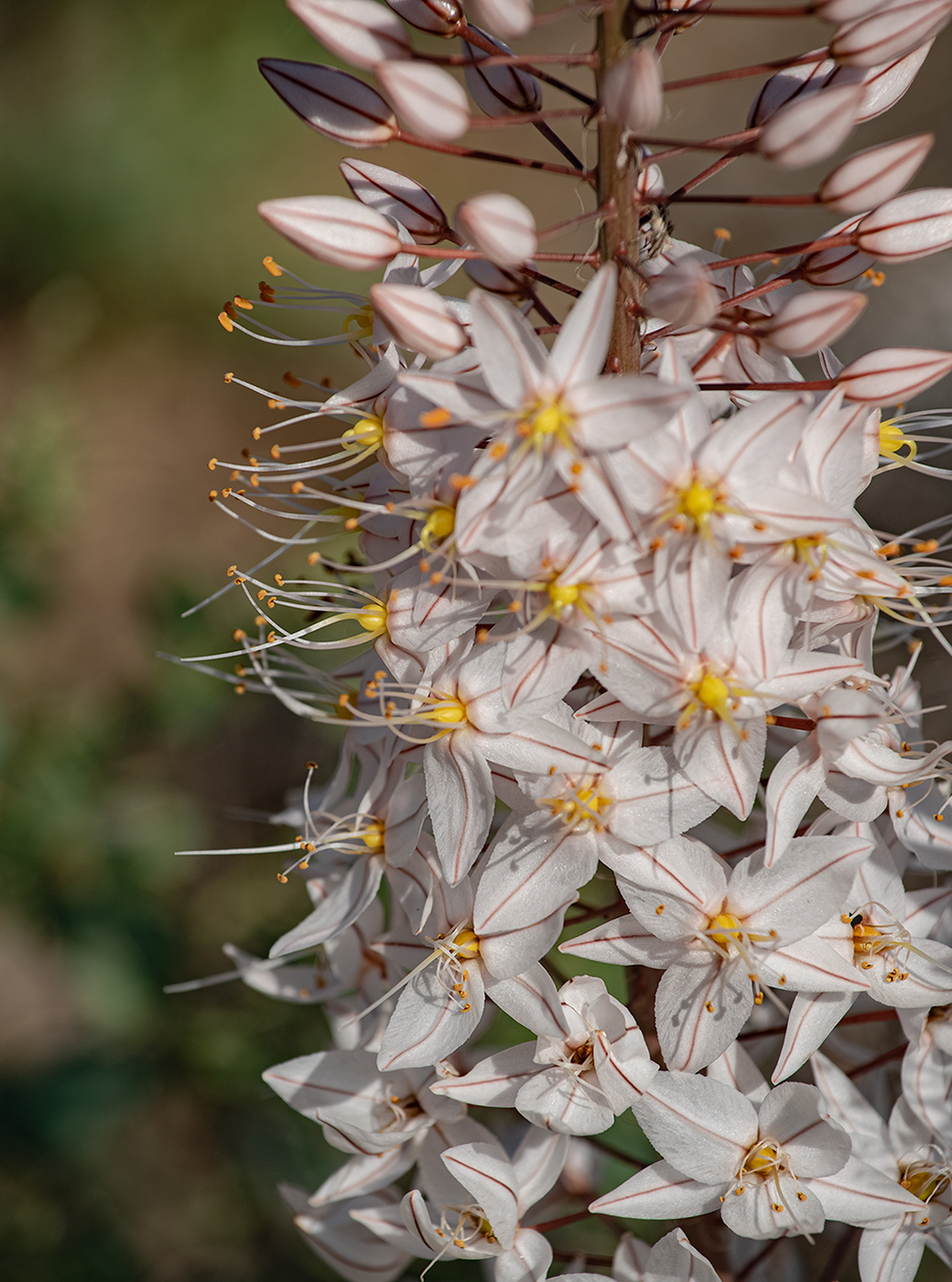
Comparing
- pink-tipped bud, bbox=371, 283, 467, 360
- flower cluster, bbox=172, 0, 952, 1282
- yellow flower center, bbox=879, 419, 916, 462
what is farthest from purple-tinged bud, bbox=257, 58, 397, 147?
yellow flower center, bbox=879, 419, 916, 462

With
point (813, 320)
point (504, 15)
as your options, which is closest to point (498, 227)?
point (504, 15)

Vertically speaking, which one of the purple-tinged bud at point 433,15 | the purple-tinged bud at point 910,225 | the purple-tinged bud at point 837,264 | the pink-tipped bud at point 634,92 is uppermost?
the purple-tinged bud at point 433,15

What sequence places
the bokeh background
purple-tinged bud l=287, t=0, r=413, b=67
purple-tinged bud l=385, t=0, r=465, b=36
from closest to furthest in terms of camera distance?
purple-tinged bud l=287, t=0, r=413, b=67 < purple-tinged bud l=385, t=0, r=465, b=36 < the bokeh background

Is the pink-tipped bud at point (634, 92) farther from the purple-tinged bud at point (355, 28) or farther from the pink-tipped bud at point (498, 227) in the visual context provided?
the purple-tinged bud at point (355, 28)

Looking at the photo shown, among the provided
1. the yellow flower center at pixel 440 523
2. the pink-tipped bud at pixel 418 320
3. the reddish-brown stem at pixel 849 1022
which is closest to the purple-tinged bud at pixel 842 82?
the pink-tipped bud at pixel 418 320

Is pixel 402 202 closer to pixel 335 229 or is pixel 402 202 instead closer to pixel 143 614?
pixel 335 229

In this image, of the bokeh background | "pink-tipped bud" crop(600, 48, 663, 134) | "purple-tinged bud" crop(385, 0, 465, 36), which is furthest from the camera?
the bokeh background

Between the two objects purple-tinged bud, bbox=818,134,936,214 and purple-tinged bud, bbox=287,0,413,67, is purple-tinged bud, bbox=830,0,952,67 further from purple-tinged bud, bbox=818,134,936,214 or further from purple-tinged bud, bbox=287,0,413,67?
purple-tinged bud, bbox=287,0,413,67
